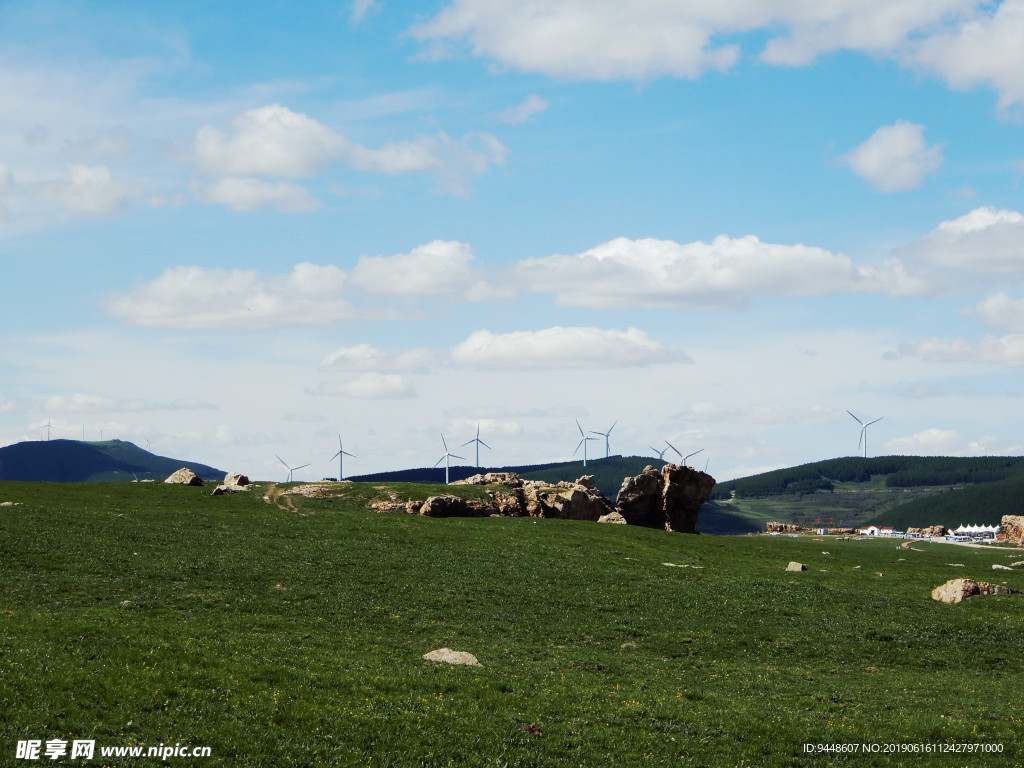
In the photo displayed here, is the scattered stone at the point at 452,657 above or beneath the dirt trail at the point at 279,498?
beneath

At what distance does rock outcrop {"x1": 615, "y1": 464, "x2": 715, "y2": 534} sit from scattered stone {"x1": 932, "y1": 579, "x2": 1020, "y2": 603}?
6085 cm

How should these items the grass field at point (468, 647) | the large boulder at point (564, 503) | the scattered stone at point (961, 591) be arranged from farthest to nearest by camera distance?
the large boulder at point (564, 503), the scattered stone at point (961, 591), the grass field at point (468, 647)

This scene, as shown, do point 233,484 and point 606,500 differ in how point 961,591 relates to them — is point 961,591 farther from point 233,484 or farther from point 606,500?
point 233,484

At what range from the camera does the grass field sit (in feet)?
97.4

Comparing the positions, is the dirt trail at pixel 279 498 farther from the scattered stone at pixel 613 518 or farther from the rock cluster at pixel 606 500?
the scattered stone at pixel 613 518

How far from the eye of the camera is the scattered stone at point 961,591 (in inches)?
2785

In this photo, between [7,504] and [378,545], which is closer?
[378,545]

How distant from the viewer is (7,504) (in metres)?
88.0

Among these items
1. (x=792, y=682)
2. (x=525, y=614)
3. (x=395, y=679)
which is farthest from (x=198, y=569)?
(x=792, y=682)

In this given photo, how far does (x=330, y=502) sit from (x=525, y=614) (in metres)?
59.9

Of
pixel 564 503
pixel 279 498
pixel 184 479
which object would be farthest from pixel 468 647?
pixel 184 479

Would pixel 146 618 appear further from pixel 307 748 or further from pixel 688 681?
pixel 688 681

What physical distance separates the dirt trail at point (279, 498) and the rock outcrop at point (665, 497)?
52.0 m

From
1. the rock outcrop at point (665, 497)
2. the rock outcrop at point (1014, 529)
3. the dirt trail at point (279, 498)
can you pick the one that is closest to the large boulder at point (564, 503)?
the rock outcrop at point (665, 497)
